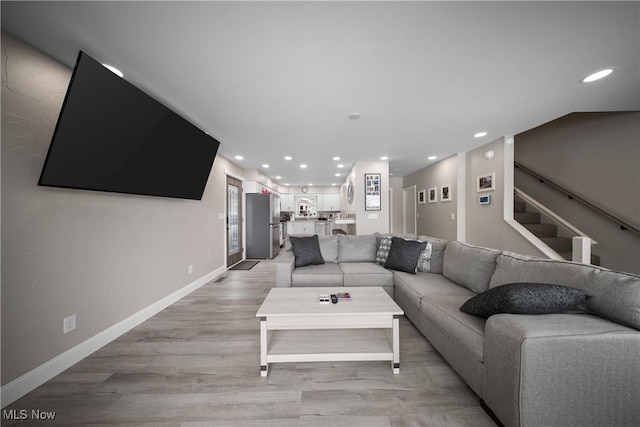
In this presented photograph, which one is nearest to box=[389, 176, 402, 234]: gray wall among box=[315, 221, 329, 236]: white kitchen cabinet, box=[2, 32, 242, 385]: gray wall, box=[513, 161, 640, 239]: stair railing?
box=[315, 221, 329, 236]: white kitchen cabinet

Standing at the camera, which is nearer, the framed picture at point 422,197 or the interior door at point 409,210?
the framed picture at point 422,197

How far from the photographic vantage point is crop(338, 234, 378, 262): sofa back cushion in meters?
3.36

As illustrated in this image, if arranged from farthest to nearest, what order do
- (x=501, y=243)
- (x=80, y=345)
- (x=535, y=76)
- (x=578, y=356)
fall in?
(x=501, y=243) < (x=535, y=76) < (x=80, y=345) < (x=578, y=356)

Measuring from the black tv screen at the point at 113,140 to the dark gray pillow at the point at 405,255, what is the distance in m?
3.04

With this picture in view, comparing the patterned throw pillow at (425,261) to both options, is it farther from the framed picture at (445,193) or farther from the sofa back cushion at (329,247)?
the framed picture at (445,193)

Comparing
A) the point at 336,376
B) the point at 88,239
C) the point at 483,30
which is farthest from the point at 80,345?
the point at 483,30

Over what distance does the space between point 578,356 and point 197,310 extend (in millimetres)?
3351

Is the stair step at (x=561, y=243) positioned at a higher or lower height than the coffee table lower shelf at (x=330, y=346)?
higher

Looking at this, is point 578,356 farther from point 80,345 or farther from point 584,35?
point 80,345

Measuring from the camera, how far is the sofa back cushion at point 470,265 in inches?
79.4

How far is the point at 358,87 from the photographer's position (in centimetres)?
215

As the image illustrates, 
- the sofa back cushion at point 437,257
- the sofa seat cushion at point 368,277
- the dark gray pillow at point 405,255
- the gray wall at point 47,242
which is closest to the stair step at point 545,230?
the sofa back cushion at point 437,257

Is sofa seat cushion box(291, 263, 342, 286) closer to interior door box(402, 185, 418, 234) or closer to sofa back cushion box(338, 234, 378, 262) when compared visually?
sofa back cushion box(338, 234, 378, 262)

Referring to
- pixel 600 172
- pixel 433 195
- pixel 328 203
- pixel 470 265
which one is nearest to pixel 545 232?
pixel 600 172
